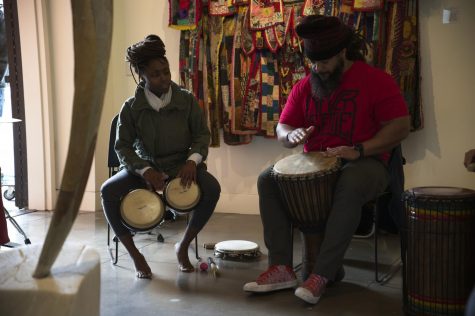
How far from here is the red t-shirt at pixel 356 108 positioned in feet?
8.52

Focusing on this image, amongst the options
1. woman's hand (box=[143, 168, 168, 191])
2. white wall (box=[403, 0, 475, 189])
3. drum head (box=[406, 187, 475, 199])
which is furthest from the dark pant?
white wall (box=[403, 0, 475, 189])

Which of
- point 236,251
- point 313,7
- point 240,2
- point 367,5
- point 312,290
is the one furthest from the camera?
point 240,2

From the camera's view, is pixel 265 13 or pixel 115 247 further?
pixel 265 13

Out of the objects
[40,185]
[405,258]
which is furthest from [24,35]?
[405,258]

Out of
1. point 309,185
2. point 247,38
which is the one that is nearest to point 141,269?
point 309,185

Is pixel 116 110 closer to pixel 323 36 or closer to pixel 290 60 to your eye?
pixel 290 60

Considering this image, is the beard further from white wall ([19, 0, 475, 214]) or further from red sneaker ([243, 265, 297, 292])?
white wall ([19, 0, 475, 214])

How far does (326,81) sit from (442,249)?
3.21 feet

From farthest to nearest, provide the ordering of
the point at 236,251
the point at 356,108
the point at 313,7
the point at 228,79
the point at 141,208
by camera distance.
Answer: the point at 228,79 < the point at 313,7 < the point at 236,251 < the point at 141,208 < the point at 356,108

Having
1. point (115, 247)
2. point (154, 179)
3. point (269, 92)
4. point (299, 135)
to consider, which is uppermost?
point (269, 92)

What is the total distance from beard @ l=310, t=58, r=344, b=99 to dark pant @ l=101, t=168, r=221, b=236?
0.72 m

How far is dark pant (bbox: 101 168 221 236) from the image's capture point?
284 centimetres

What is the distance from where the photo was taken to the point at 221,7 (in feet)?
14.6

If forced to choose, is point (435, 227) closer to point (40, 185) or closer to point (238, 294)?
point (238, 294)
